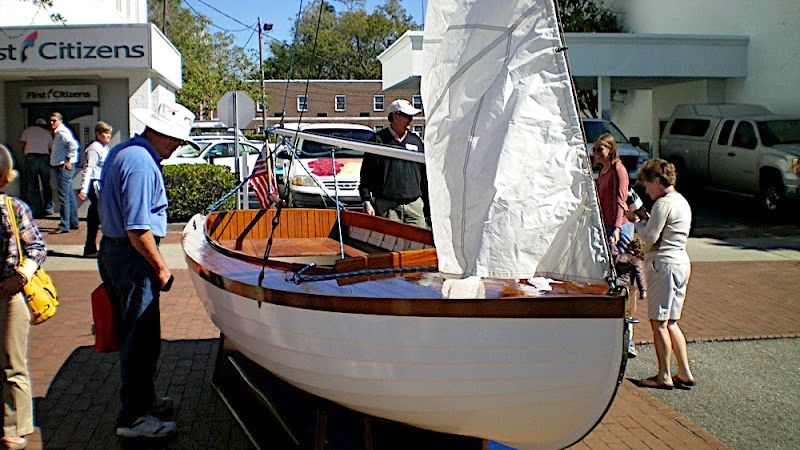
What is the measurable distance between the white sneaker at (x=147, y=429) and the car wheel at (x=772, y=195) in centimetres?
1331

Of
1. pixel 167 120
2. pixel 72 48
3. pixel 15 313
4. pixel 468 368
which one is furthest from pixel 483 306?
pixel 72 48

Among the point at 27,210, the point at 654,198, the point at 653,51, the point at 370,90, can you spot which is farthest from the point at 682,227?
the point at 370,90

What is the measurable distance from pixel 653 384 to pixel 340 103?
60.5m

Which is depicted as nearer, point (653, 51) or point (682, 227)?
point (682, 227)

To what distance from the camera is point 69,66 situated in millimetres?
15133

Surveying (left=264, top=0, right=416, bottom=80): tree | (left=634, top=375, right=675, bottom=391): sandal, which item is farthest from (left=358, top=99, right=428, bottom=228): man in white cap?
(left=264, top=0, right=416, bottom=80): tree

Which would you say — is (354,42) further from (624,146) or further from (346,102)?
(624,146)

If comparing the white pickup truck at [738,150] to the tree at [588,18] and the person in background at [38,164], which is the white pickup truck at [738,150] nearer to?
the tree at [588,18]

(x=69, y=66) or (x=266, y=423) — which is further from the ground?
(x=69, y=66)

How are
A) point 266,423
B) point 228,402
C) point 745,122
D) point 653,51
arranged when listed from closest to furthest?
point 266,423, point 228,402, point 745,122, point 653,51

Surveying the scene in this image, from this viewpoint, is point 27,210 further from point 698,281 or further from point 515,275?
point 698,281

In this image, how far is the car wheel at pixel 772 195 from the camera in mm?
15336

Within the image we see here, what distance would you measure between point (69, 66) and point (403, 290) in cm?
1284

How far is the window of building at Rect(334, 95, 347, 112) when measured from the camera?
213 ft
